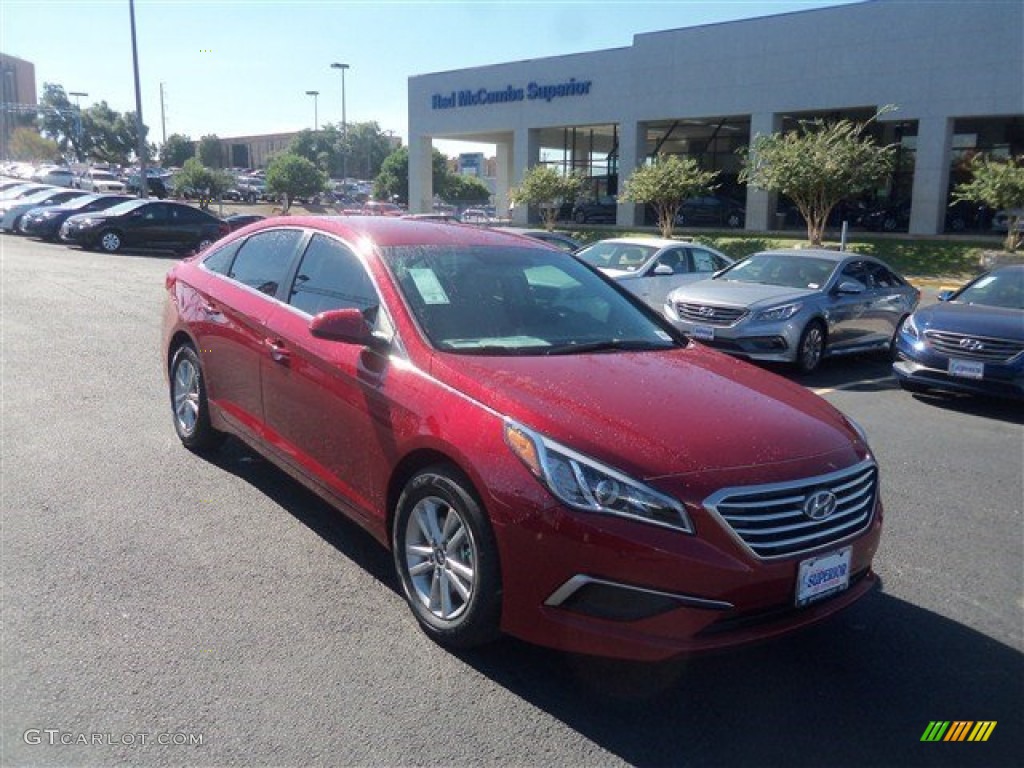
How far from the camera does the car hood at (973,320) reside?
27.1ft

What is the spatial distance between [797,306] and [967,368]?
86.6 inches

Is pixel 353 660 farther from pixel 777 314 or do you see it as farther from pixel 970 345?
pixel 777 314

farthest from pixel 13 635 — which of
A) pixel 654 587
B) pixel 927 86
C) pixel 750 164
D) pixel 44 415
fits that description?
pixel 927 86

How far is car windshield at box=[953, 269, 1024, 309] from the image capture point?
915cm

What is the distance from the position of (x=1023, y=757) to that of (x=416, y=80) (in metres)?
45.1

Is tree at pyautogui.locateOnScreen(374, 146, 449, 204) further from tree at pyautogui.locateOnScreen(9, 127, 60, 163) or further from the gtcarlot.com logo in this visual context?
the gtcarlot.com logo

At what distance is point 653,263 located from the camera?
12789 mm

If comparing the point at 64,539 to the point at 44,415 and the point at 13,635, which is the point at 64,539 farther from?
the point at 44,415

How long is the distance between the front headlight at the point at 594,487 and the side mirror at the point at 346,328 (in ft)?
3.69

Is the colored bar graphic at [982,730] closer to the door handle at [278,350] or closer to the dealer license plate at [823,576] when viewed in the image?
the dealer license plate at [823,576]

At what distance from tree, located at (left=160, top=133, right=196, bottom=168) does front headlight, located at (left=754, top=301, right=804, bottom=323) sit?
94.3m

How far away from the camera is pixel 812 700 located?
332 cm

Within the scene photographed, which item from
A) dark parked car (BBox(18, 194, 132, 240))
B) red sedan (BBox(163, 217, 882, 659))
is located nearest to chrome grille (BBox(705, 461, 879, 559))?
red sedan (BBox(163, 217, 882, 659))

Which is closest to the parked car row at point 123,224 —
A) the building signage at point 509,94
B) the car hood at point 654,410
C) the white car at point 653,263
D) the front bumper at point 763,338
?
the white car at point 653,263
